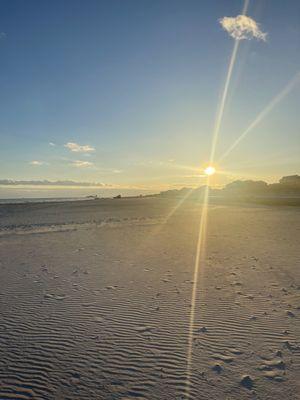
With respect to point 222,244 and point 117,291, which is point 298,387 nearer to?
point 117,291

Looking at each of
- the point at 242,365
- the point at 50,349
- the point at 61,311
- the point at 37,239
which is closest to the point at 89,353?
the point at 50,349

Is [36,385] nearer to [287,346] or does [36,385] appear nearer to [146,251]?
[287,346]

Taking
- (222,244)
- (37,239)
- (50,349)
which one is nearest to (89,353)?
(50,349)

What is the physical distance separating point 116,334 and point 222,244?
11480 mm

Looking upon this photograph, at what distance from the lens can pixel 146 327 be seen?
6742 millimetres

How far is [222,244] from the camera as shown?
16.6 m

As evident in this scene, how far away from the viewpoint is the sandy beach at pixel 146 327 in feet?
15.6

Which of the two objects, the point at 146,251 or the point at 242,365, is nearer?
the point at 242,365

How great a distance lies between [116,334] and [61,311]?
2.04 m

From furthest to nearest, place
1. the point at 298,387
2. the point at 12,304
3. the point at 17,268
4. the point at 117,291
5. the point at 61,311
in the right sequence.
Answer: the point at 17,268 < the point at 117,291 < the point at 12,304 < the point at 61,311 < the point at 298,387

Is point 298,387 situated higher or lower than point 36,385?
higher

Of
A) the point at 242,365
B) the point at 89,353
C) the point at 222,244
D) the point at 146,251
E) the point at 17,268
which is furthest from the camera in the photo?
the point at 222,244

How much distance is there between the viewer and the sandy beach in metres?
4.77

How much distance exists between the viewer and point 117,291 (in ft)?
29.7
